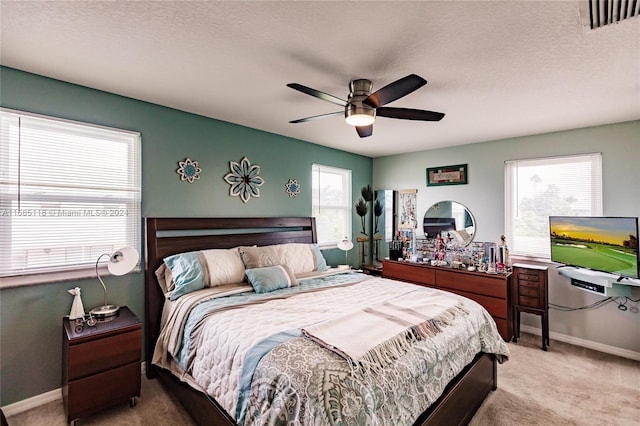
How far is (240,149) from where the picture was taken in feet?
12.2

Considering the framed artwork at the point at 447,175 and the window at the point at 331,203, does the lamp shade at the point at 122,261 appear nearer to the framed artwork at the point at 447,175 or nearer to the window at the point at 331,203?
the window at the point at 331,203

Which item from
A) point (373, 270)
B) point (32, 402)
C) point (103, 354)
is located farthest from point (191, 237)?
point (373, 270)

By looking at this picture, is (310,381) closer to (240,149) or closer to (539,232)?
(240,149)

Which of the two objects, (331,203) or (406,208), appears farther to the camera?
(406,208)

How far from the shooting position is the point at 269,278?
9.45 feet

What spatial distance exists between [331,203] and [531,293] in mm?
2926

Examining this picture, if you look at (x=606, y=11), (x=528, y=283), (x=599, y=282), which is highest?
(x=606, y=11)

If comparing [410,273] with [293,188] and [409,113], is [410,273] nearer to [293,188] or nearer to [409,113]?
[293,188]

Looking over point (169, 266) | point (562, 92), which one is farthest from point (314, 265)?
point (562, 92)

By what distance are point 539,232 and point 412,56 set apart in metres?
3.24

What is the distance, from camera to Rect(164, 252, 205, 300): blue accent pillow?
2676 millimetres

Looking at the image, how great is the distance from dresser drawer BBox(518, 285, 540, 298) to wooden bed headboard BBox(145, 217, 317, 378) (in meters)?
2.79

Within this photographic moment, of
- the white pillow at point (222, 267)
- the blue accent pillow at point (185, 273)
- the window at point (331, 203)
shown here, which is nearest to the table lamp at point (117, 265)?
the blue accent pillow at point (185, 273)

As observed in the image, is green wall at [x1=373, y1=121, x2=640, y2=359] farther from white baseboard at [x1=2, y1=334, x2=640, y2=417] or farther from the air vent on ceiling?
the air vent on ceiling
